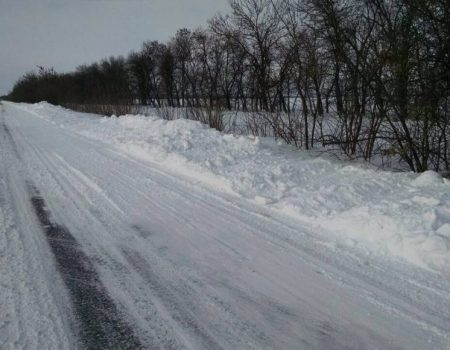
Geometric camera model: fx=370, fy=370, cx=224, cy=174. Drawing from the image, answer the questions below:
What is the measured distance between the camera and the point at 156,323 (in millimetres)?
3117

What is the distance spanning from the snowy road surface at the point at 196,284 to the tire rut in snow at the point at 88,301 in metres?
0.01

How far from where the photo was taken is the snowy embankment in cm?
450

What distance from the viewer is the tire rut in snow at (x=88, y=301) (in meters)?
2.92

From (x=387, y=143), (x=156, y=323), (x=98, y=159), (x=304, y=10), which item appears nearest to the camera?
(x=156, y=323)

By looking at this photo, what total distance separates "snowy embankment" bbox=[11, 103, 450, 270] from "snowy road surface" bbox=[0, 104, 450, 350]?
0.33 metres

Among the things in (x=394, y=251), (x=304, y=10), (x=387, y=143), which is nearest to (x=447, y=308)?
(x=394, y=251)

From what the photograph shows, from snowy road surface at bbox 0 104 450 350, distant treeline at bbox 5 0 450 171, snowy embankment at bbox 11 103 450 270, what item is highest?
distant treeline at bbox 5 0 450 171

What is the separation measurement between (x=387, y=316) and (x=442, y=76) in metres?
5.81

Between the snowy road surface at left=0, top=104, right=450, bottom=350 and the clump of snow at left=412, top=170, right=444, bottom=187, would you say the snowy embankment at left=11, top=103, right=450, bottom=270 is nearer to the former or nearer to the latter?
the clump of snow at left=412, top=170, right=444, bottom=187

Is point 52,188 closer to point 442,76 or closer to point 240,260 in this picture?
point 240,260

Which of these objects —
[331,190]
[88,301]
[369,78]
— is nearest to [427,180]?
[331,190]

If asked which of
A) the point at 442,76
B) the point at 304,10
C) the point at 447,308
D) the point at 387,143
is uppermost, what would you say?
the point at 304,10

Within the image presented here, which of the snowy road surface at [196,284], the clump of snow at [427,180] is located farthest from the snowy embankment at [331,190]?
the snowy road surface at [196,284]

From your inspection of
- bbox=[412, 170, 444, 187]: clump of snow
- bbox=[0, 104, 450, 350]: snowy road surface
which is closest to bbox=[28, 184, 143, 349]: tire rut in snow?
bbox=[0, 104, 450, 350]: snowy road surface
